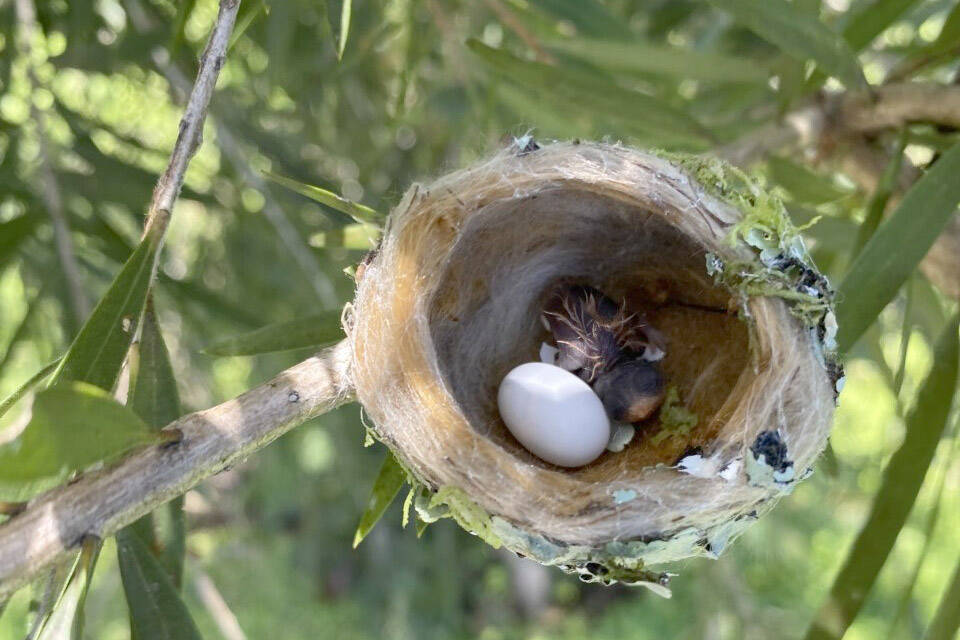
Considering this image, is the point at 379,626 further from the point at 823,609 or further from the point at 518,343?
the point at 823,609

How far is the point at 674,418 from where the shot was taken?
111 cm

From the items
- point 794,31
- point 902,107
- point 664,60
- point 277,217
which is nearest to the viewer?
point 794,31

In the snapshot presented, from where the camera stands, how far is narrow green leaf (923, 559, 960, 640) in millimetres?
831

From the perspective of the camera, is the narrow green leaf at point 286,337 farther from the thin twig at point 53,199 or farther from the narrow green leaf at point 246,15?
the thin twig at point 53,199

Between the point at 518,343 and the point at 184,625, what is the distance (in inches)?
27.0

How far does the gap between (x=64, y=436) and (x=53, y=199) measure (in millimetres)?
729

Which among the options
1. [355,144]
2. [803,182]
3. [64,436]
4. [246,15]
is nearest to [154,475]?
[64,436]

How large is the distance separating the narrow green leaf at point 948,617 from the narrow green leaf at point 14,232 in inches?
44.6

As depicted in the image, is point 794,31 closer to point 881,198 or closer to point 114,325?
point 881,198

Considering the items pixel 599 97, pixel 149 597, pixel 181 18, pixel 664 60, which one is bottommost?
pixel 149 597

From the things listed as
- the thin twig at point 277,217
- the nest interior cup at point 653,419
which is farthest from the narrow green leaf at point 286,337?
the thin twig at point 277,217

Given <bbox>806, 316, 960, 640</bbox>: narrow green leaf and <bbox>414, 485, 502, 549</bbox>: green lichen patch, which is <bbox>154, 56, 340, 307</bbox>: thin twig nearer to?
<bbox>414, 485, 502, 549</bbox>: green lichen patch

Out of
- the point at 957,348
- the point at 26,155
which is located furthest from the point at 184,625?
the point at 26,155

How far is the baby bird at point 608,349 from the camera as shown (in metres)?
1.13
